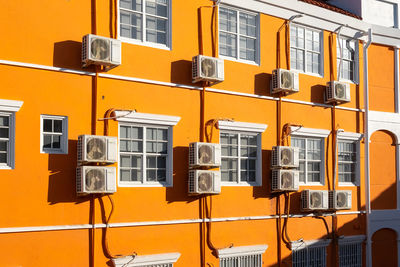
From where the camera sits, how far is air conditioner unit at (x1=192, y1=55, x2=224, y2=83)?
1412 centimetres

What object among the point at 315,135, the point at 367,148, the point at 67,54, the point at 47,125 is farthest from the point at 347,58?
the point at 47,125

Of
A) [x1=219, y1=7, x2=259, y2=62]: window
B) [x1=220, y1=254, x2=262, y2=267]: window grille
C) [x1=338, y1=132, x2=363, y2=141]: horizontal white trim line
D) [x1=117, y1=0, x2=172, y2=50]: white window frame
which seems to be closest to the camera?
[x1=117, y1=0, x2=172, y2=50]: white window frame

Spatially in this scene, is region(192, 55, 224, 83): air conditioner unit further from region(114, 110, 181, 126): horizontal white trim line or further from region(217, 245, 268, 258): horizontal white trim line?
region(217, 245, 268, 258): horizontal white trim line

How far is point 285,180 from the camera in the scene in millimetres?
15695

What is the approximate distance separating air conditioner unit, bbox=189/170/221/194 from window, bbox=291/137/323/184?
147 inches

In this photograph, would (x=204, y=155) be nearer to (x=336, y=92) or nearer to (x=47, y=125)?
(x=47, y=125)

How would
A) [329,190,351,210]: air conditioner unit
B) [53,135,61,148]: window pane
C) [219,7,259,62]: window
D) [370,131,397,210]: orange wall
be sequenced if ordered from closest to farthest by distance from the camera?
1. [53,135,61,148]: window pane
2. [219,7,259,62]: window
3. [329,190,351,210]: air conditioner unit
4. [370,131,397,210]: orange wall

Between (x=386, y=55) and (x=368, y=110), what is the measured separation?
2.19 metres

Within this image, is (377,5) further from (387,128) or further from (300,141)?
(300,141)

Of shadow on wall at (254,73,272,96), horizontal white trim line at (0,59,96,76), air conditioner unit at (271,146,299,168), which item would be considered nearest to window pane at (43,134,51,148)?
horizontal white trim line at (0,59,96,76)

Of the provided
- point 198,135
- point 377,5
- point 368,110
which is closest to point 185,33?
point 198,135

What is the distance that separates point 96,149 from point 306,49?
26.2 ft

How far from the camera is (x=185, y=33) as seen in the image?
47.6 ft

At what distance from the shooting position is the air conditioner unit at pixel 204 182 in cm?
1380
